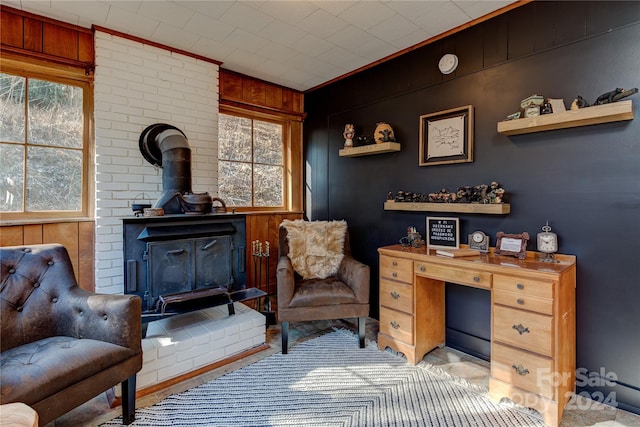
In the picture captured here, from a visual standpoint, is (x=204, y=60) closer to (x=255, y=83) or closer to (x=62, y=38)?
(x=255, y=83)

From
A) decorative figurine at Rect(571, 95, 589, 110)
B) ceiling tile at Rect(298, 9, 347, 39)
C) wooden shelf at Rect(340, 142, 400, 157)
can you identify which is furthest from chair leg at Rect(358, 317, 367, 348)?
ceiling tile at Rect(298, 9, 347, 39)

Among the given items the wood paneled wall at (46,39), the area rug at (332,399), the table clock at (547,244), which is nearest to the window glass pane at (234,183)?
the wood paneled wall at (46,39)

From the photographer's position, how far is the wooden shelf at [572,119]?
1.72 metres

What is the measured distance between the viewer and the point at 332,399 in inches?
76.5

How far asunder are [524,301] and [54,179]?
3353 mm

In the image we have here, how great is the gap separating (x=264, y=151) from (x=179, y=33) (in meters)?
1.48

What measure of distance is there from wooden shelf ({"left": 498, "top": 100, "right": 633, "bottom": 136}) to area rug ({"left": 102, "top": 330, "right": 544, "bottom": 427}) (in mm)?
1682

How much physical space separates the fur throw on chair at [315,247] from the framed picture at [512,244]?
131 centimetres

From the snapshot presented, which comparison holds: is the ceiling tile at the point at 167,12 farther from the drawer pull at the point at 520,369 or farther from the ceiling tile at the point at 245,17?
the drawer pull at the point at 520,369

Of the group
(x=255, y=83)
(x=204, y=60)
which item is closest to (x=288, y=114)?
(x=255, y=83)

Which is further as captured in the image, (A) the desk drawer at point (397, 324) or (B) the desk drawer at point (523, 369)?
(A) the desk drawer at point (397, 324)

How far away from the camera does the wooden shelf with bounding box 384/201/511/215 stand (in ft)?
7.25

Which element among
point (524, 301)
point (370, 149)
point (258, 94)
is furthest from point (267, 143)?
point (524, 301)

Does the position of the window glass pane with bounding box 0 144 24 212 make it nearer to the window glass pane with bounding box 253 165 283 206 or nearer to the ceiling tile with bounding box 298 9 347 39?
the window glass pane with bounding box 253 165 283 206
